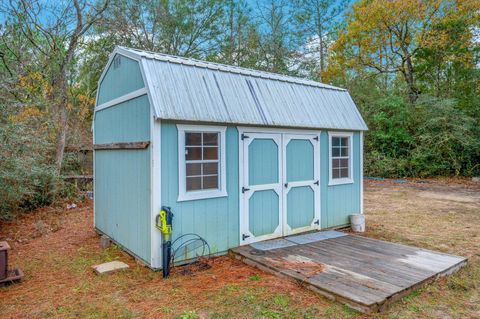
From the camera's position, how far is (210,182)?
464 cm

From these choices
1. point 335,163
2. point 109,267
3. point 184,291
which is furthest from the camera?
point 335,163

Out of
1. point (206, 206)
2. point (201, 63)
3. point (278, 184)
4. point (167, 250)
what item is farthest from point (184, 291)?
point (201, 63)

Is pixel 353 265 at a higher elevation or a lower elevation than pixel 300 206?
lower

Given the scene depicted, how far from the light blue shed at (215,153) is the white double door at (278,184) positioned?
2cm

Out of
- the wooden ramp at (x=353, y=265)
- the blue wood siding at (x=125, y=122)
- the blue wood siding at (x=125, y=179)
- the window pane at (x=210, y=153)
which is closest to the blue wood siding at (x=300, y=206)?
the wooden ramp at (x=353, y=265)

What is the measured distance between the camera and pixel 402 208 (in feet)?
28.2

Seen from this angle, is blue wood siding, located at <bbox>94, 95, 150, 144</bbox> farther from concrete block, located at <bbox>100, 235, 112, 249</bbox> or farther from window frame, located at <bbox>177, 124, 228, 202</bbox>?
concrete block, located at <bbox>100, 235, 112, 249</bbox>

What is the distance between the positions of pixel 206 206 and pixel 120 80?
242 cm

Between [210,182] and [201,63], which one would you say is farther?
[201,63]

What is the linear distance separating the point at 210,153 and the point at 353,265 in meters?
2.39

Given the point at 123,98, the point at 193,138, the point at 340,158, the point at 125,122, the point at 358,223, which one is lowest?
the point at 358,223

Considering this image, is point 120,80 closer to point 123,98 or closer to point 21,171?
point 123,98

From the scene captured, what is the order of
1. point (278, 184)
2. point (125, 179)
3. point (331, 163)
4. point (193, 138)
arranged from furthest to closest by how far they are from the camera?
point (331, 163) → point (278, 184) → point (125, 179) → point (193, 138)

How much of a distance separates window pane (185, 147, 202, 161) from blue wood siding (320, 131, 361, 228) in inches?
99.6
